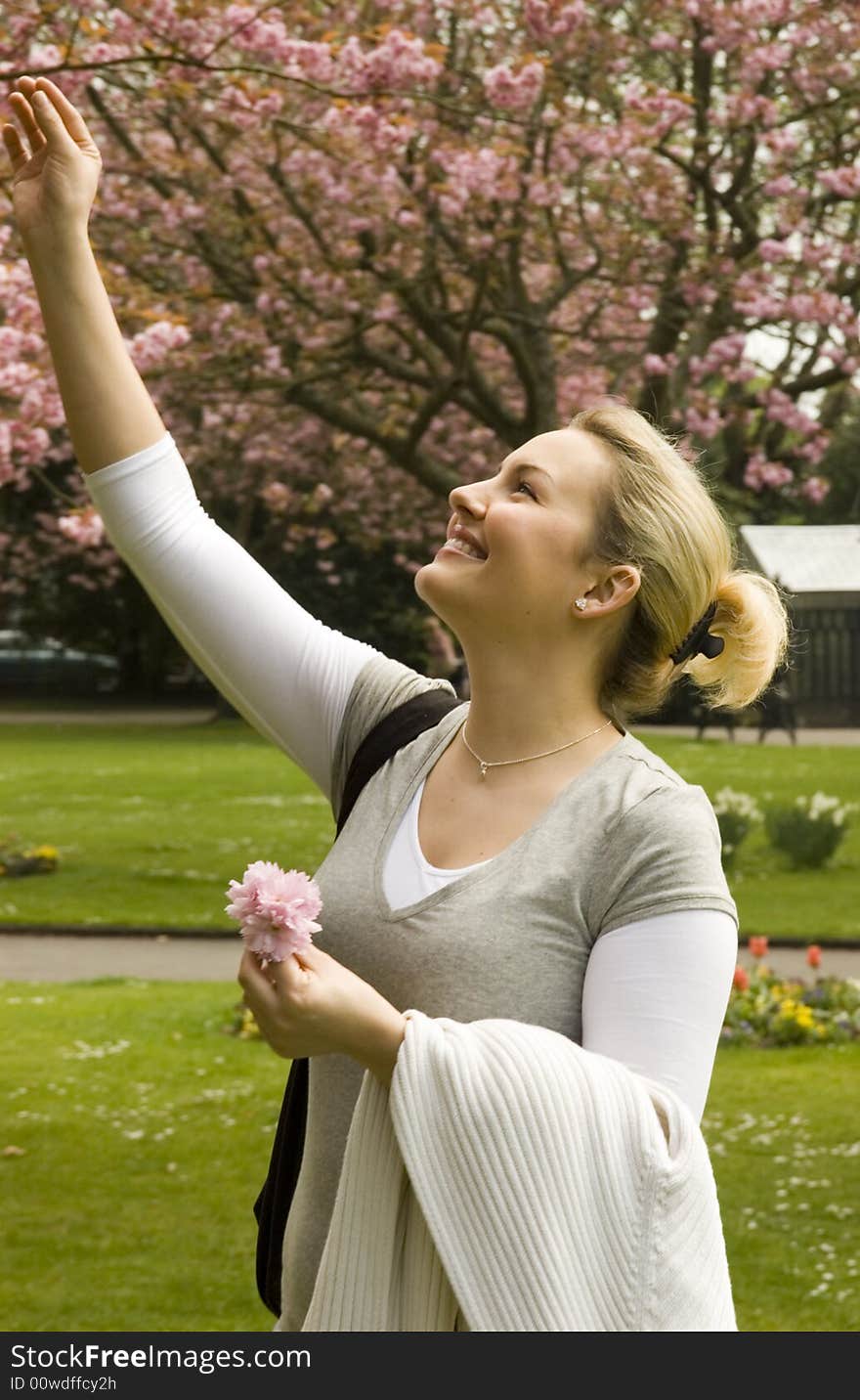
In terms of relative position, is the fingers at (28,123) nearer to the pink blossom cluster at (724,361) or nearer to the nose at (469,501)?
the nose at (469,501)

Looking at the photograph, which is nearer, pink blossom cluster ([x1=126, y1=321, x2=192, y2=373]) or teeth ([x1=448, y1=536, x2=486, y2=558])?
teeth ([x1=448, y1=536, x2=486, y2=558])

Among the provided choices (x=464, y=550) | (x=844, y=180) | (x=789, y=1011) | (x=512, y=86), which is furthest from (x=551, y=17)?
(x=464, y=550)

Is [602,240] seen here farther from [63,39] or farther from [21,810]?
[21,810]

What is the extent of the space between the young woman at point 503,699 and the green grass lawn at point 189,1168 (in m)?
3.21

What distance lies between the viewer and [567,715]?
6.57 feet

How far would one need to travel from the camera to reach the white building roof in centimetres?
2881

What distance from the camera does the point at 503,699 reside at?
1.99 metres

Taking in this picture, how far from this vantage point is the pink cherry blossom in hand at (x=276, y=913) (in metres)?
1.57

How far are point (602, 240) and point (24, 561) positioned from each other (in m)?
22.6

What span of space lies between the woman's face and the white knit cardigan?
50cm

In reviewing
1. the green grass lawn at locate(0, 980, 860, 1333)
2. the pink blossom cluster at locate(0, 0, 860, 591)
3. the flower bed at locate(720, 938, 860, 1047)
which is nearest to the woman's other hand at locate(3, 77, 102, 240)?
the green grass lawn at locate(0, 980, 860, 1333)

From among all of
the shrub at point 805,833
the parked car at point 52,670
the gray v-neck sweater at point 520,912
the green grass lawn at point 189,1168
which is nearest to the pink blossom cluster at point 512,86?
the green grass lawn at point 189,1168

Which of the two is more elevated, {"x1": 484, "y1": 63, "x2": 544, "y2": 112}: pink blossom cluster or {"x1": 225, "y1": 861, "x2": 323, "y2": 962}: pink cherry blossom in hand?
{"x1": 484, "y1": 63, "x2": 544, "y2": 112}: pink blossom cluster

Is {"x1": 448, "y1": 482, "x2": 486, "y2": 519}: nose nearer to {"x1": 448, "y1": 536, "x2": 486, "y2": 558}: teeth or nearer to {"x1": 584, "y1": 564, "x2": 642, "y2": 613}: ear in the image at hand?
{"x1": 448, "y1": 536, "x2": 486, "y2": 558}: teeth
